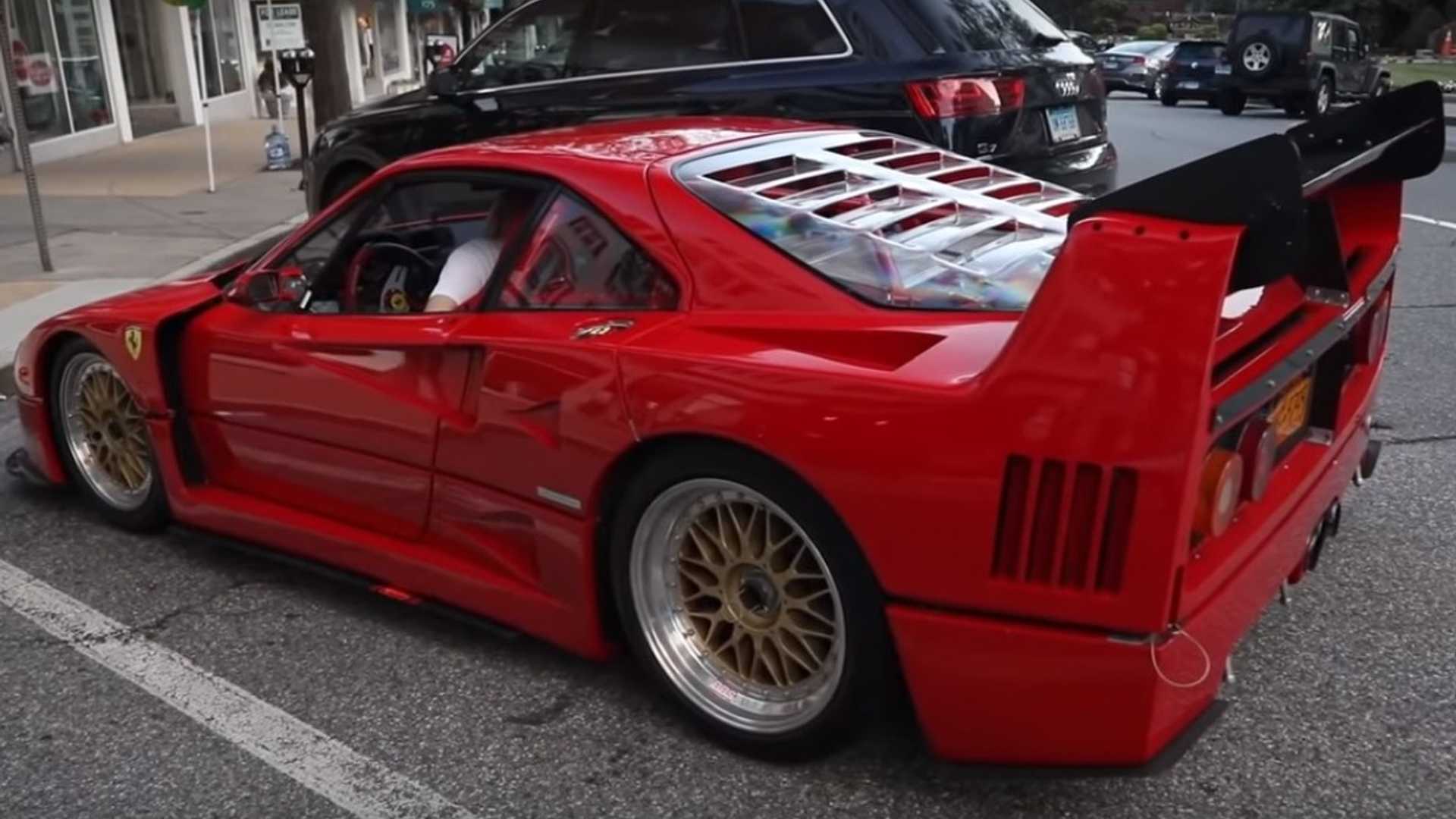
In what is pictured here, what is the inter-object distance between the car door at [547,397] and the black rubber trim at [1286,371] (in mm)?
1253

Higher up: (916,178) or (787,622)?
(916,178)

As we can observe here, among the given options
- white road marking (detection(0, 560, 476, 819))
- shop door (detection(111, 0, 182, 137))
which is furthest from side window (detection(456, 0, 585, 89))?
shop door (detection(111, 0, 182, 137))

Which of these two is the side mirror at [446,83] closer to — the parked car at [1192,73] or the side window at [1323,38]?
the side window at [1323,38]

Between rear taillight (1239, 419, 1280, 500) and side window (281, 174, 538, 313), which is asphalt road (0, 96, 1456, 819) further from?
side window (281, 174, 538, 313)

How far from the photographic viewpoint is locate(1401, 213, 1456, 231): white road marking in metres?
11.1

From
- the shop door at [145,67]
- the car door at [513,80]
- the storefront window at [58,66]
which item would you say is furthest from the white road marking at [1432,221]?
the shop door at [145,67]

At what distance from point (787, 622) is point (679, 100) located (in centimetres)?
492

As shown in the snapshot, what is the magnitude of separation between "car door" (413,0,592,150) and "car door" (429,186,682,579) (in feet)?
15.1

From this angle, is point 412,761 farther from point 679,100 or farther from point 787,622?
point 679,100

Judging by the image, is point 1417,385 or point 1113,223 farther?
point 1417,385

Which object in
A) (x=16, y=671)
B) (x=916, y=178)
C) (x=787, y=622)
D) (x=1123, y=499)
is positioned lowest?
(x=16, y=671)

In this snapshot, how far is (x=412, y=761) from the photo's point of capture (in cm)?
322

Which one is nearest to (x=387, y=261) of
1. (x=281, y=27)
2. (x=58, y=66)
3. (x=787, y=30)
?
(x=787, y=30)

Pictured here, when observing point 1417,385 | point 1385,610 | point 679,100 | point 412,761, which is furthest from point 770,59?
point 412,761
